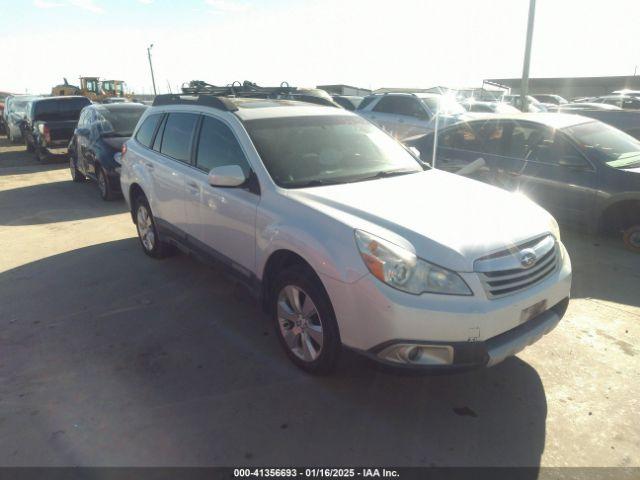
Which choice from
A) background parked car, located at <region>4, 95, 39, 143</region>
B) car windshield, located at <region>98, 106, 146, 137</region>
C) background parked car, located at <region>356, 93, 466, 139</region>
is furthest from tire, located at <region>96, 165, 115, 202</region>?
background parked car, located at <region>4, 95, 39, 143</region>

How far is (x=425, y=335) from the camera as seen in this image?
97.8 inches

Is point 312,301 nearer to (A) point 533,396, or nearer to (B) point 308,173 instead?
(B) point 308,173

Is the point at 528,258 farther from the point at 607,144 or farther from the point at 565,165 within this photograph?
the point at 607,144

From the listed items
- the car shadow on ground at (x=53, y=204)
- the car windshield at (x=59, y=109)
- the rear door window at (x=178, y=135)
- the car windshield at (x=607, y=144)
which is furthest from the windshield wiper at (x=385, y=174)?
the car windshield at (x=59, y=109)

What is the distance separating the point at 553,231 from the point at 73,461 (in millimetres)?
3193

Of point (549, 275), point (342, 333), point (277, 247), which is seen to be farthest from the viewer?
point (277, 247)

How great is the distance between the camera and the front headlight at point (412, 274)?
2.50 meters

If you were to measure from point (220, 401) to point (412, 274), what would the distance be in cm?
146

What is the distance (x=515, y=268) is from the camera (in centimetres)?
267

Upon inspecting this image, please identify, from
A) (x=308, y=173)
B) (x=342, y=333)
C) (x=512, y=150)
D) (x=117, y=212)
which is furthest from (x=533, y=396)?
(x=117, y=212)

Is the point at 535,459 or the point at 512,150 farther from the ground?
the point at 512,150

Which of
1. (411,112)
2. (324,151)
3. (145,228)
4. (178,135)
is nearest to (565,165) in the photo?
(324,151)

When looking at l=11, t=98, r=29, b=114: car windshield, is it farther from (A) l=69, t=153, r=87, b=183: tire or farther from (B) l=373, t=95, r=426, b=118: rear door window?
(B) l=373, t=95, r=426, b=118: rear door window

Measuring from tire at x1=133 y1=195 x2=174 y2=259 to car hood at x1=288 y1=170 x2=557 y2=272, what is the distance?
8.70 ft
